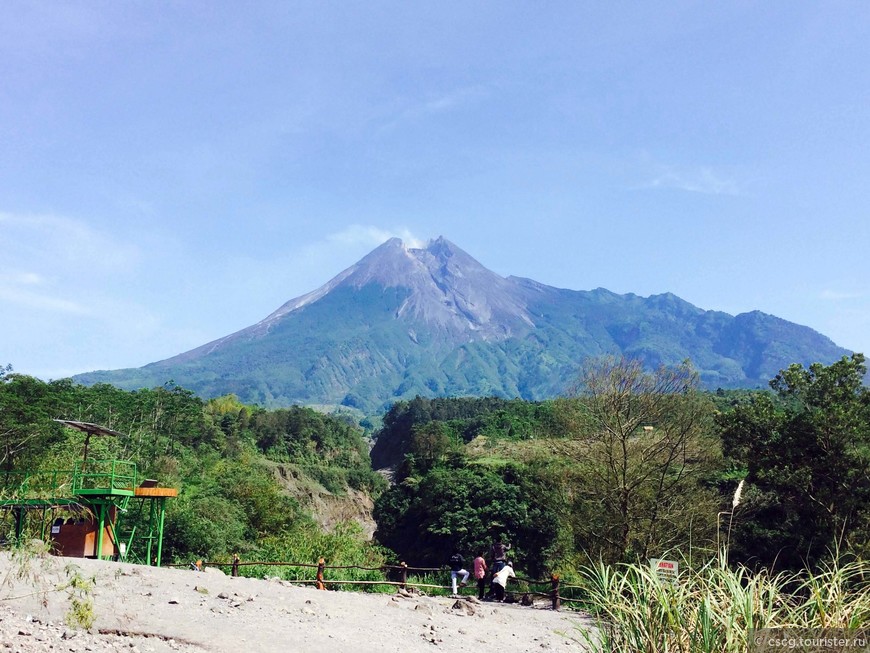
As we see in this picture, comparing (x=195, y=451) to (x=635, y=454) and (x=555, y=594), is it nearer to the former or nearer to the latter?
(x=635, y=454)

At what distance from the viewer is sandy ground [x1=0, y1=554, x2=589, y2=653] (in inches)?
388

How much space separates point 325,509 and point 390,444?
123 feet

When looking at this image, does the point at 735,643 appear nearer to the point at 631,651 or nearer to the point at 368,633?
the point at 631,651

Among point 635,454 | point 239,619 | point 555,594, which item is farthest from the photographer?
point 635,454

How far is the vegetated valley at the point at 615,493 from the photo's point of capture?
265 inches

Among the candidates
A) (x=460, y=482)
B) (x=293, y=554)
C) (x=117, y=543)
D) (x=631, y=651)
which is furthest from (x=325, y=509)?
(x=631, y=651)

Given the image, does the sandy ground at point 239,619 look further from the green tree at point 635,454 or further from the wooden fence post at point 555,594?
the green tree at point 635,454

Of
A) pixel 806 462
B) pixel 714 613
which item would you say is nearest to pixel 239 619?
pixel 714 613

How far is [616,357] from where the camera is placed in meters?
21.2

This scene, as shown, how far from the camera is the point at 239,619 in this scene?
38.5 ft

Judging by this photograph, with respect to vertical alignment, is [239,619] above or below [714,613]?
below

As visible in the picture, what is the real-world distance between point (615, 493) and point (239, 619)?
36.4 feet

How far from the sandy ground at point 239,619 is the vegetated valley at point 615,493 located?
6.89 ft

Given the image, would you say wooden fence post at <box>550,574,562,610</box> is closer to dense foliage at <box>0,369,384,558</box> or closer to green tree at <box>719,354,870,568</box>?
green tree at <box>719,354,870,568</box>
